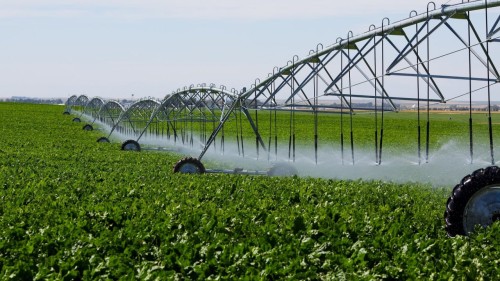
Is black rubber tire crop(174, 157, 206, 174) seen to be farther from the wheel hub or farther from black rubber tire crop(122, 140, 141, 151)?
black rubber tire crop(122, 140, 141, 151)

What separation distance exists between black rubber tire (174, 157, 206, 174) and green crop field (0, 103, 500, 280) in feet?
18.9

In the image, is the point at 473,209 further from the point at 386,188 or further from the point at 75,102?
the point at 75,102

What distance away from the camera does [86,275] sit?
7012 millimetres

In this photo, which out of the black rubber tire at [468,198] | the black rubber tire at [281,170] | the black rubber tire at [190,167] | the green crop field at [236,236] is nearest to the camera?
the green crop field at [236,236]

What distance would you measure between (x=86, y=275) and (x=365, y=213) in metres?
4.86

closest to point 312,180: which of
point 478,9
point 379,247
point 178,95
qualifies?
point 478,9

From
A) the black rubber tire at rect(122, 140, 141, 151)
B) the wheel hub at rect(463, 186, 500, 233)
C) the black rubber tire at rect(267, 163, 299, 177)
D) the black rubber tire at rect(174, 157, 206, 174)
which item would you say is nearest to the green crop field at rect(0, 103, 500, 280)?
the wheel hub at rect(463, 186, 500, 233)

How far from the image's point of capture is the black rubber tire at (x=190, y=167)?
20581mm

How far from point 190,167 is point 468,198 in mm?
12493

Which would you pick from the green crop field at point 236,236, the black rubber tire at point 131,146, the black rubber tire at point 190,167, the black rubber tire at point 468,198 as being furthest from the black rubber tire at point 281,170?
the black rubber tire at point 131,146

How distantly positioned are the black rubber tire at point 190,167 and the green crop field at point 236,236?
5.75 m

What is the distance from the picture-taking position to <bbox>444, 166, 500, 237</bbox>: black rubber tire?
8844 millimetres

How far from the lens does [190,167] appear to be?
20.7 m

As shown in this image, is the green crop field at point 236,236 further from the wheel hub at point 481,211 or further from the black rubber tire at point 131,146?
the black rubber tire at point 131,146
